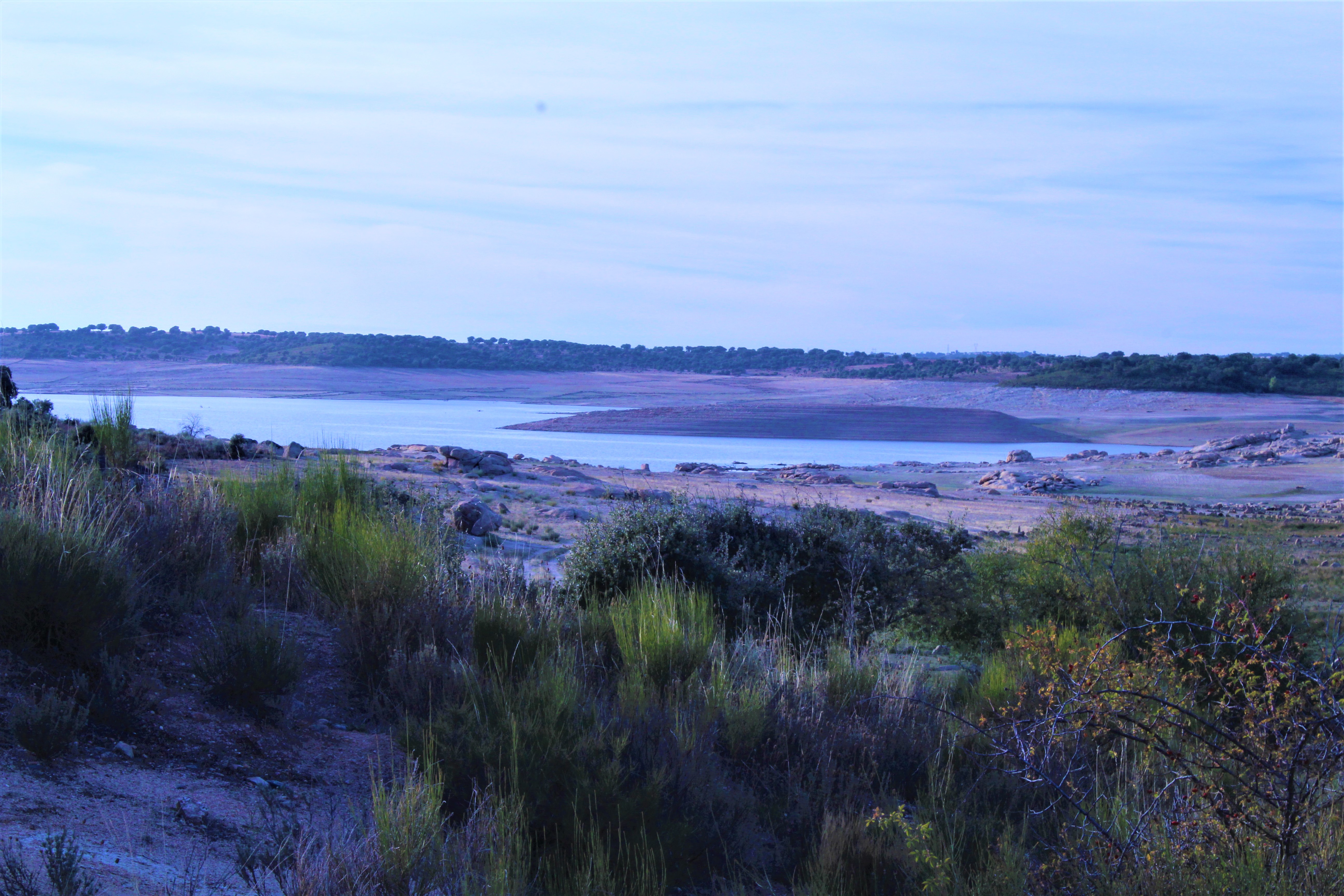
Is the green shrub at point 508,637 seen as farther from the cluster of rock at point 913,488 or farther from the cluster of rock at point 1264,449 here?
the cluster of rock at point 1264,449

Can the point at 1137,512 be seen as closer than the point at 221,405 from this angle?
Yes

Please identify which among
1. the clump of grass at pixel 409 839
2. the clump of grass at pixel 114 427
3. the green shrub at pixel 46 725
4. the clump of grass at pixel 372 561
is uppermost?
the clump of grass at pixel 114 427

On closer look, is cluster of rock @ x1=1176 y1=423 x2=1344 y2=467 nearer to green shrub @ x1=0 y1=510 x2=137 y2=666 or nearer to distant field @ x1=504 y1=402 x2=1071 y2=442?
distant field @ x1=504 y1=402 x2=1071 y2=442

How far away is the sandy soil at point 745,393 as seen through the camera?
55219 millimetres

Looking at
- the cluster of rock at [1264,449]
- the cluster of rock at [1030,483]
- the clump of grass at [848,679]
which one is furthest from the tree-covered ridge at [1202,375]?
the clump of grass at [848,679]

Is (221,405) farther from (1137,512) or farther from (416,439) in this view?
(1137,512)

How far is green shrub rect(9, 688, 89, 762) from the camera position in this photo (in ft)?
12.9

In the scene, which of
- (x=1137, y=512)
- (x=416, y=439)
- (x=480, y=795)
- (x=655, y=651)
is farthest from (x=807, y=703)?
(x=416, y=439)

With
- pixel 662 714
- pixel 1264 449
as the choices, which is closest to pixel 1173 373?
pixel 1264 449

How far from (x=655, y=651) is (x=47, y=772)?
127 inches

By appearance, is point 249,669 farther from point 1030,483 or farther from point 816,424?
point 816,424

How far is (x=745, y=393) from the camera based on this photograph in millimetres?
72688

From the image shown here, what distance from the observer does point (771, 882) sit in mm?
4180

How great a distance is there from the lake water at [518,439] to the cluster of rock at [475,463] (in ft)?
18.5
